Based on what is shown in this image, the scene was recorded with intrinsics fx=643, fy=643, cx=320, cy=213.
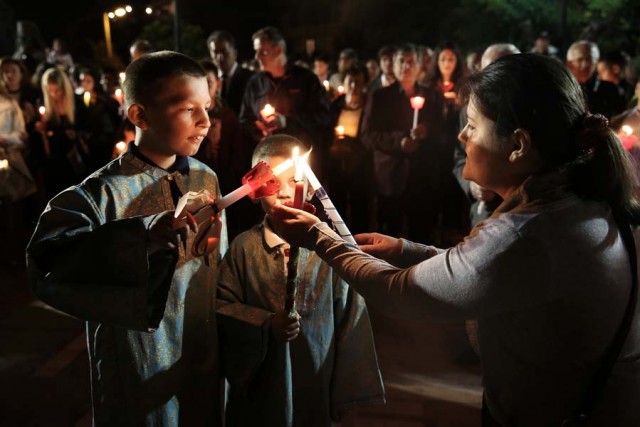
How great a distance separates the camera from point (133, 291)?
6.50ft

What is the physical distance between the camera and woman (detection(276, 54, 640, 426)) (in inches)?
68.1

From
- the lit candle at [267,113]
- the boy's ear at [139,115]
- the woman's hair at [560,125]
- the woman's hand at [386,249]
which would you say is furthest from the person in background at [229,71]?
the woman's hair at [560,125]

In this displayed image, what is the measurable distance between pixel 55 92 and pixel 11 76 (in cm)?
104

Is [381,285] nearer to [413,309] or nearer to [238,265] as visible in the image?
[413,309]

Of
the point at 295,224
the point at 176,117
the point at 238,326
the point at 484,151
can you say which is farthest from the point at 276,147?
the point at 484,151

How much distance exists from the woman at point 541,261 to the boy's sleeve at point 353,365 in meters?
0.94

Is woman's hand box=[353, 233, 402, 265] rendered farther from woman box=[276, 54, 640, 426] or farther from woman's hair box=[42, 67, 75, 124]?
woman's hair box=[42, 67, 75, 124]

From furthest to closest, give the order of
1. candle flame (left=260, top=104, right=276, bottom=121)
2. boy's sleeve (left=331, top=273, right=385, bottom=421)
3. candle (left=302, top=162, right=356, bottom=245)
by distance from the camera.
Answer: candle flame (left=260, top=104, right=276, bottom=121) < boy's sleeve (left=331, top=273, right=385, bottom=421) < candle (left=302, top=162, right=356, bottom=245)

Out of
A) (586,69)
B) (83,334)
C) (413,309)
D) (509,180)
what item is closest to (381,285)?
(413,309)

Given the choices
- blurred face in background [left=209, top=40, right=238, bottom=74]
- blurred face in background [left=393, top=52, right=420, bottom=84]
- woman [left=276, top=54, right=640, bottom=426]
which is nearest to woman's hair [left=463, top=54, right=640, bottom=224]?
woman [left=276, top=54, right=640, bottom=426]

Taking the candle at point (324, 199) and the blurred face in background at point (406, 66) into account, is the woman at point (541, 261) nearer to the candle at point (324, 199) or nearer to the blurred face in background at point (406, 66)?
the candle at point (324, 199)

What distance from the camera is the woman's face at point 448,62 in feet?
24.3

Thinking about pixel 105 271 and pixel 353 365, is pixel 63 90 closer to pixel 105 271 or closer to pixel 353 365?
pixel 353 365

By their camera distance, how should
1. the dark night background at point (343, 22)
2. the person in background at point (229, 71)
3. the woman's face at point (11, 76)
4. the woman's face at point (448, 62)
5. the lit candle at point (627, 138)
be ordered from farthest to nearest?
1. the dark night background at point (343, 22)
2. the woman's face at point (11, 76)
3. the woman's face at point (448, 62)
4. the person in background at point (229, 71)
5. the lit candle at point (627, 138)
